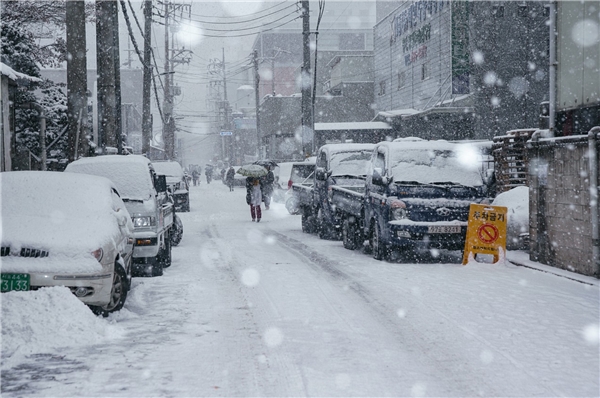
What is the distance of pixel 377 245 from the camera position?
13.3 metres

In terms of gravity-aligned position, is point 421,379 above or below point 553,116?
below

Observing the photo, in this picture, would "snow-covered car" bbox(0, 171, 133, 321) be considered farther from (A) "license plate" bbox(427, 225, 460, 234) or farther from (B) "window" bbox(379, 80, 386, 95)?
(B) "window" bbox(379, 80, 386, 95)

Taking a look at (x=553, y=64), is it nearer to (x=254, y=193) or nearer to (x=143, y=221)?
(x=143, y=221)

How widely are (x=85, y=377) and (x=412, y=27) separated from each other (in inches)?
1292

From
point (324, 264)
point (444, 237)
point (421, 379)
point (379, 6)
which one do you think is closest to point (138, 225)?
point (324, 264)

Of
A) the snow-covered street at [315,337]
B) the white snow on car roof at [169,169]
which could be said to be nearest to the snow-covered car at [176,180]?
the white snow on car roof at [169,169]

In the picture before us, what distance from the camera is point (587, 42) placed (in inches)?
465

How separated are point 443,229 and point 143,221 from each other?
17.2 feet

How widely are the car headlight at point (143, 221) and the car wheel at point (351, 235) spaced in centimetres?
539

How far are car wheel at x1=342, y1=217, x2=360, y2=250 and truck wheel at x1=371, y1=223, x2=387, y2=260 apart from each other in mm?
1560

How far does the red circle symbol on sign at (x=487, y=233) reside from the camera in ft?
40.3

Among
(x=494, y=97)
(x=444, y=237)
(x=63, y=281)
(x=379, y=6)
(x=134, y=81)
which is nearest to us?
(x=63, y=281)

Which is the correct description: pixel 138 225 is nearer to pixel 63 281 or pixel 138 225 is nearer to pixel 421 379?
pixel 63 281

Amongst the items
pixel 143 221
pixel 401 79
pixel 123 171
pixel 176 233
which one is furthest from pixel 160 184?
pixel 401 79
